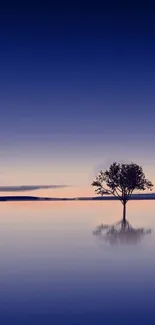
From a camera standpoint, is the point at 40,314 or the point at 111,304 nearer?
the point at 40,314

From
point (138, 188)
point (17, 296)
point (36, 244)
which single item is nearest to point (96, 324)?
point (17, 296)

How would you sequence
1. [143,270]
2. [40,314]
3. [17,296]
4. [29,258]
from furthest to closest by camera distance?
[29,258] < [143,270] < [17,296] < [40,314]

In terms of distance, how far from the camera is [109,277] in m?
20.8

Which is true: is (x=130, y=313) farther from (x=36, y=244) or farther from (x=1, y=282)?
(x=36, y=244)

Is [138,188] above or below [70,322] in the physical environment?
above

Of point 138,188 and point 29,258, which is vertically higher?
point 138,188

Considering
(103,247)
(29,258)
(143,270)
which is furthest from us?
(103,247)

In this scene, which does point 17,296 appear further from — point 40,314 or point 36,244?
point 36,244

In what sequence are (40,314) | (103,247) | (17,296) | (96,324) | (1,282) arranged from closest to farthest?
(96,324) < (40,314) < (17,296) < (1,282) < (103,247)

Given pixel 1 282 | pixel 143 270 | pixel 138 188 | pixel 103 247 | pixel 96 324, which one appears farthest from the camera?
pixel 138 188

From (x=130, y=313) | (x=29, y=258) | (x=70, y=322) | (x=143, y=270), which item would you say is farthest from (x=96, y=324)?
(x=29, y=258)

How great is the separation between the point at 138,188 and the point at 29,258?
63.6 meters

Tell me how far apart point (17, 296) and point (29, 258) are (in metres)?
10.5

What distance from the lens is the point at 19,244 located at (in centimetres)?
3494
